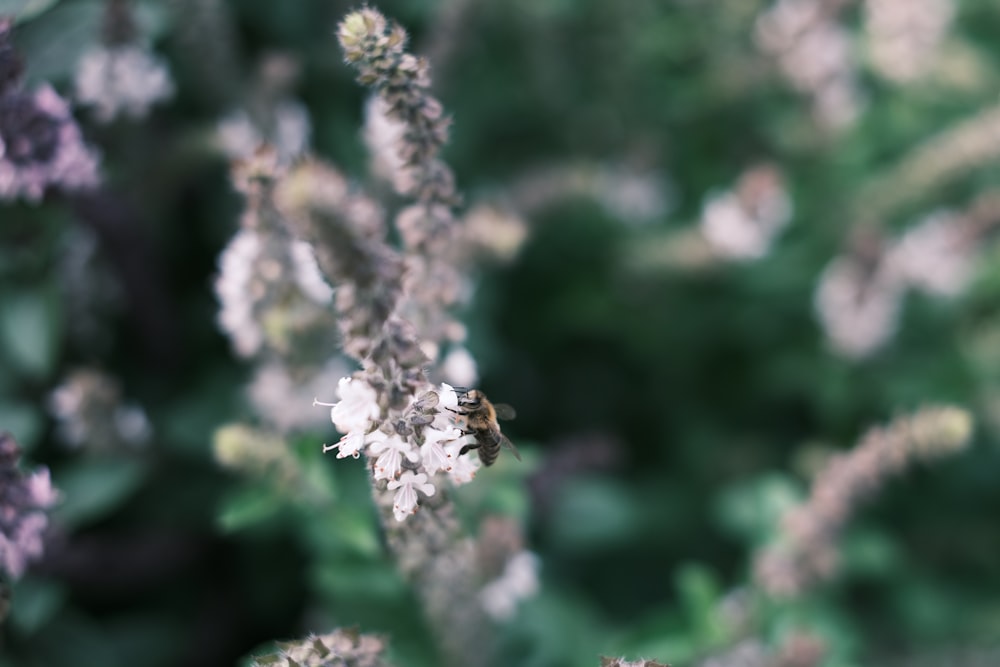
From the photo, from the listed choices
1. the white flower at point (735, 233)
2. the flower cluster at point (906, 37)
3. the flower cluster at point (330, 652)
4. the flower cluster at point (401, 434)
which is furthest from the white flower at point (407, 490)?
the flower cluster at point (906, 37)

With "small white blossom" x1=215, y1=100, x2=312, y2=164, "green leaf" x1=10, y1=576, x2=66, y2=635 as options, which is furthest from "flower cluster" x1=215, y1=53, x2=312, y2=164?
"green leaf" x1=10, y1=576, x2=66, y2=635

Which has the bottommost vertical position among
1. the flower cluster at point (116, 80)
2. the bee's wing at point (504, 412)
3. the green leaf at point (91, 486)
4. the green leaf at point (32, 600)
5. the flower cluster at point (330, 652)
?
the flower cluster at point (330, 652)

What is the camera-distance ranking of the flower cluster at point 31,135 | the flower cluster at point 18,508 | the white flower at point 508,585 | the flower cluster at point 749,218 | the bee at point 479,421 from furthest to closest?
the flower cluster at point 749,218 < the white flower at point 508,585 < the flower cluster at point 31,135 < the flower cluster at point 18,508 < the bee at point 479,421

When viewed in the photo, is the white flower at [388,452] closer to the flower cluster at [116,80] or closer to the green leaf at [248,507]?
the green leaf at [248,507]

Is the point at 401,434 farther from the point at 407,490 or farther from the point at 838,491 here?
the point at 838,491

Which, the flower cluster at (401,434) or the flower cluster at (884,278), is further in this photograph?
the flower cluster at (884,278)

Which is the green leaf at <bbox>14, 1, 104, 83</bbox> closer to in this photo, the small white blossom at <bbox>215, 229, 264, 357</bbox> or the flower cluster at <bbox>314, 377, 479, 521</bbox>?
the small white blossom at <bbox>215, 229, 264, 357</bbox>

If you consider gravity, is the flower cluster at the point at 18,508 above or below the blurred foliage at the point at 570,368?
below
